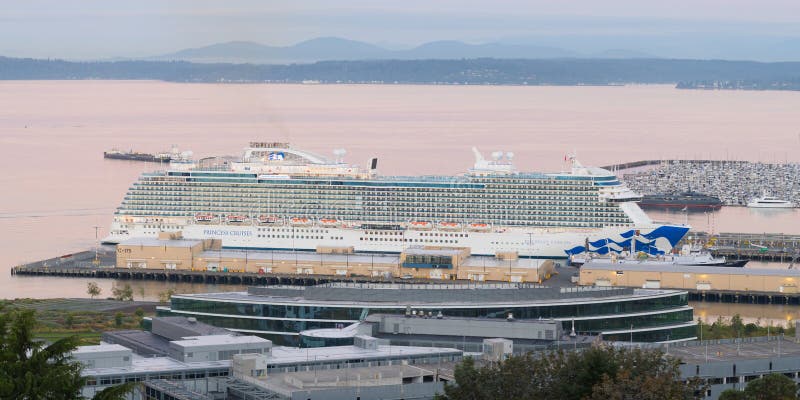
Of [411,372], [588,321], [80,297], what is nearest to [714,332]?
[588,321]

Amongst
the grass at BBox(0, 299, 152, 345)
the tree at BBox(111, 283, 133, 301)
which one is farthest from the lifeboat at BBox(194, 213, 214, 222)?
A: the grass at BBox(0, 299, 152, 345)

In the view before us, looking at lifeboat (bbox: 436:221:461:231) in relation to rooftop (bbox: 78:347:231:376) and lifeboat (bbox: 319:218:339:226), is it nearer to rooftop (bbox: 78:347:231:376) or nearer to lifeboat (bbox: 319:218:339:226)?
lifeboat (bbox: 319:218:339:226)

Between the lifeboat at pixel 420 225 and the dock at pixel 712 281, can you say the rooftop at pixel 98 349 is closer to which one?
the dock at pixel 712 281

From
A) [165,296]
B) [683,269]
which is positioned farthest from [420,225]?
[165,296]

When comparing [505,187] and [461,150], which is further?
[461,150]

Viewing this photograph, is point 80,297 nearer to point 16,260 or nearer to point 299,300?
point 16,260

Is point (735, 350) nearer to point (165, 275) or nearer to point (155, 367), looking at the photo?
point (155, 367)

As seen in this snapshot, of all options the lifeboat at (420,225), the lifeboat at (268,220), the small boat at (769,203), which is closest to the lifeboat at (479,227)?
the lifeboat at (420,225)
